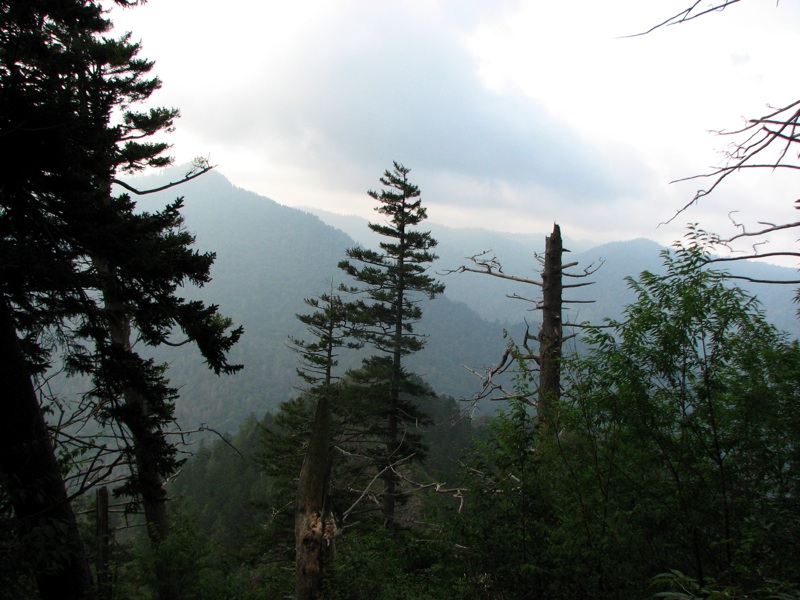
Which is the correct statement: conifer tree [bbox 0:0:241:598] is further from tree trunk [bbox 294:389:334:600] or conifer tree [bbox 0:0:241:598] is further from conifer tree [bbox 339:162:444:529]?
conifer tree [bbox 339:162:444:529]

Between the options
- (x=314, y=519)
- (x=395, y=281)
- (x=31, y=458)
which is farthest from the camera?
(x=395, y=281)

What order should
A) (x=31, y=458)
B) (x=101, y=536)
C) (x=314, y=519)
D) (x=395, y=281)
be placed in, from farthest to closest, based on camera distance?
(x=395, y=281) → (x=101, y=536) → (x=314, y=519) → (x=31, y=458)

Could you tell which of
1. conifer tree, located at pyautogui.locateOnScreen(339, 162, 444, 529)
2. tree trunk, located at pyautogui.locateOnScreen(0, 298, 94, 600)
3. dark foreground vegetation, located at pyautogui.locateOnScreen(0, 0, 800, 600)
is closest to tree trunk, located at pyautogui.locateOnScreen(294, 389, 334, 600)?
dark foreground vegetation, located at pyautogui.locateOnScreen(0, 0, 800, 600)

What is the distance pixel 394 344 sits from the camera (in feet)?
53.1

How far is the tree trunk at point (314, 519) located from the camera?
4141mm

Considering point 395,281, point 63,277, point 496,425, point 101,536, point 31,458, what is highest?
point 395,281

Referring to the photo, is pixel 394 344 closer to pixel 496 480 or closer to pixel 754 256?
pixel 496 480

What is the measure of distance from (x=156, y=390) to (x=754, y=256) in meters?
4.93

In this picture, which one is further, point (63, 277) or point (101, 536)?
point (101, 536)

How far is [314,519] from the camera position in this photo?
420 centimetres

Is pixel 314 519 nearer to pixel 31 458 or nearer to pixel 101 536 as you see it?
pixel 31 458

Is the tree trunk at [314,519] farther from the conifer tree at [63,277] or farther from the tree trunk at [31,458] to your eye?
the tree trunk at [31,458]

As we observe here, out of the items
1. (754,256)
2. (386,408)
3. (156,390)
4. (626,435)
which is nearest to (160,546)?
(156,390)

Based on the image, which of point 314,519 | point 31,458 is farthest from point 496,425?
point 31,458
